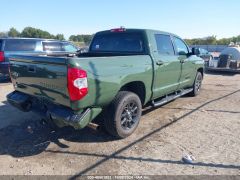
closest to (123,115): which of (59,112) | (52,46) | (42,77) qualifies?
(59,112)

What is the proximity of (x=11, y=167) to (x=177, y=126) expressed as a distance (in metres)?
3.12

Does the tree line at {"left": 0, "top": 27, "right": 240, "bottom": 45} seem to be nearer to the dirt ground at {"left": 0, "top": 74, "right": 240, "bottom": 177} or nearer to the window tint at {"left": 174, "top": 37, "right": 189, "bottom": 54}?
the window tint at {"left": 174, "top": 37, "right": 189, "bottom": 54}

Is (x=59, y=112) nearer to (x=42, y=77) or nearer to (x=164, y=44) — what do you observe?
(x=42, y=77)

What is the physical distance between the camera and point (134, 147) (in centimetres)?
408

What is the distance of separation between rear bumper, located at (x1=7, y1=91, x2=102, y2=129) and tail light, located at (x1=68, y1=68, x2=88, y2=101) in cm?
28

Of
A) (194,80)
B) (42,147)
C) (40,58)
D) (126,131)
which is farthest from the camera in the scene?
(194,80)

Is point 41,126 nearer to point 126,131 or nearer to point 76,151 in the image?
point 76,151

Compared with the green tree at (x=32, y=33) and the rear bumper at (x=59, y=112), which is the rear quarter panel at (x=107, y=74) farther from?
the green tree at (x=32, y=33)

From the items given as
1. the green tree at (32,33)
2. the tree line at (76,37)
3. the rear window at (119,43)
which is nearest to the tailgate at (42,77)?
the rear window at (119,43)

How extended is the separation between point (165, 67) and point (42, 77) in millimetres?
2629

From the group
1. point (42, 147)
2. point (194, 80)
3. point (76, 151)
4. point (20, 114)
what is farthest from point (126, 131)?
point (194, 80)

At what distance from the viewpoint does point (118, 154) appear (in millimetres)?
3832

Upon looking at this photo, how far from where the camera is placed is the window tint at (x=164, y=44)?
5301 mm

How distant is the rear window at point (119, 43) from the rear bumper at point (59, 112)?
1.82 meters
